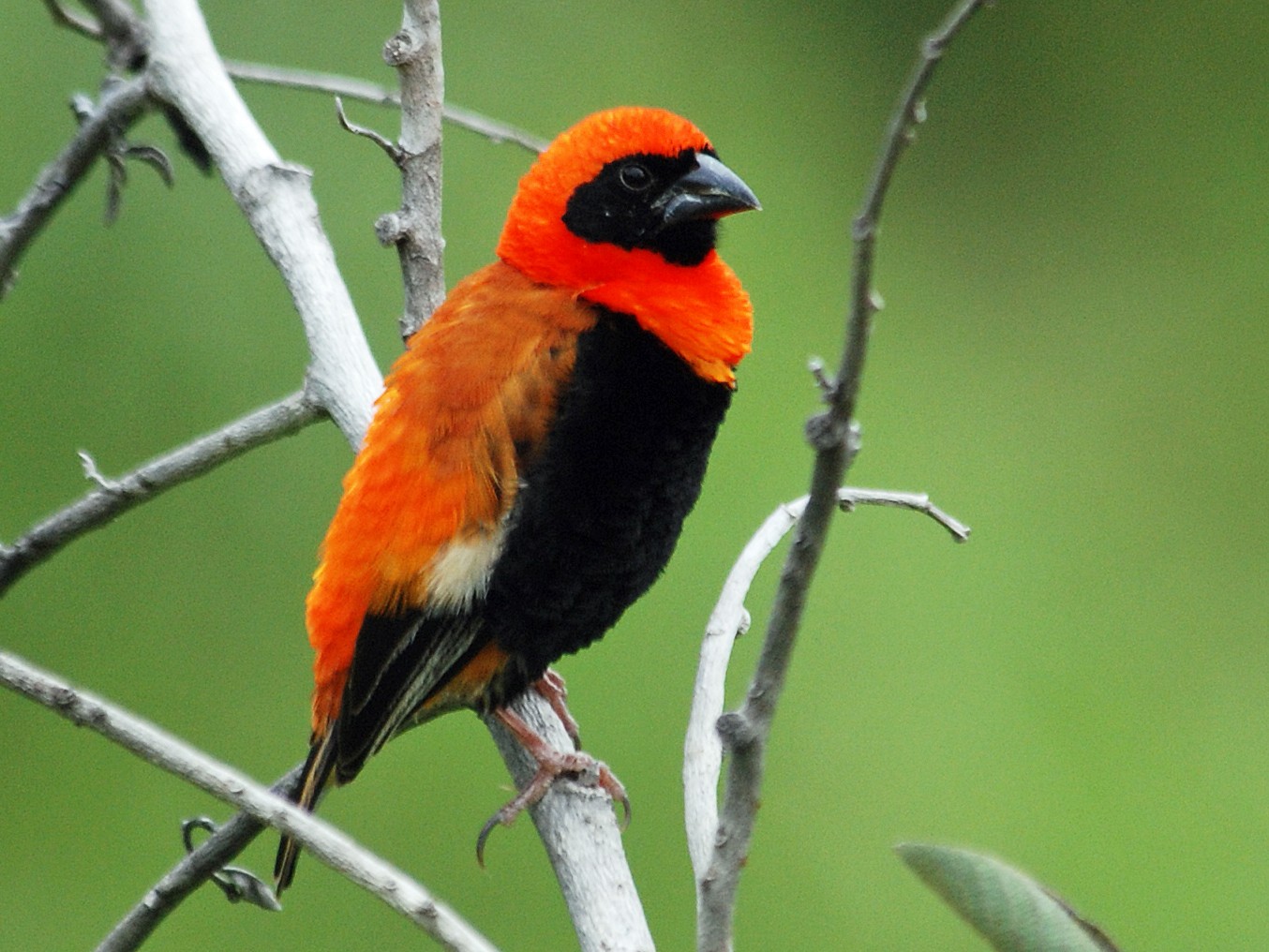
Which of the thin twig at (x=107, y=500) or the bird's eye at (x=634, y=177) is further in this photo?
the bird's eye at (x=634, y=177)

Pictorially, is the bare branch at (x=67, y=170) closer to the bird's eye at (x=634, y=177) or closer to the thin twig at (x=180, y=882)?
the bird's eye at (x=634, y=177)

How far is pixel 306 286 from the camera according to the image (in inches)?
87.4

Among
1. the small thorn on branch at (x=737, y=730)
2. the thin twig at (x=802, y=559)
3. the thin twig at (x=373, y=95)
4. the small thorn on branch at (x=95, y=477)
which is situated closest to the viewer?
the thin twig at (x=802, y=559)

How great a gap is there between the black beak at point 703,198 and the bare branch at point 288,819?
1.20 metres

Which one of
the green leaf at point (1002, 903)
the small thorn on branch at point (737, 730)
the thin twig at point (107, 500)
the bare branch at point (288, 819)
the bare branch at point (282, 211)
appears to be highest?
the bare branch at point (282, 211)

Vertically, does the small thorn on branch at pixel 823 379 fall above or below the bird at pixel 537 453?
below

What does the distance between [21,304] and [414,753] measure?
149cm

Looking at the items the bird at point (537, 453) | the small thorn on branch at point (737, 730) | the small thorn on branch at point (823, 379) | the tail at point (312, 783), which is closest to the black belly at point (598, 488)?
the bird at point (537, 453)

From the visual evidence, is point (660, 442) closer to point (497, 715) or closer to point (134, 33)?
point (497, 715)

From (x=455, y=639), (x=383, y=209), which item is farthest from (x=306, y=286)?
(x=383, y=209)

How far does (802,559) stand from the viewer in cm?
114

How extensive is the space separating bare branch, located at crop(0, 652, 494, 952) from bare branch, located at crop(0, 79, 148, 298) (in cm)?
114

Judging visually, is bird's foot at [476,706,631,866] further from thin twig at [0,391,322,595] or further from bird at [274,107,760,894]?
thin twig at [0,391,322,595]

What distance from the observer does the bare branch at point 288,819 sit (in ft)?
4.23
